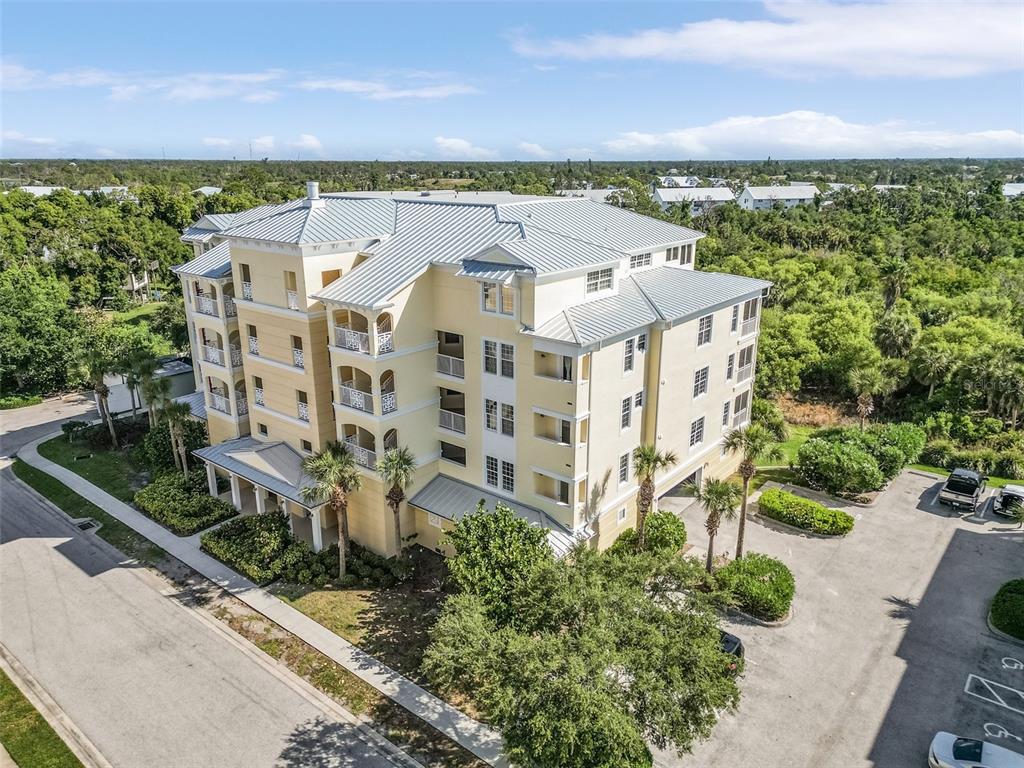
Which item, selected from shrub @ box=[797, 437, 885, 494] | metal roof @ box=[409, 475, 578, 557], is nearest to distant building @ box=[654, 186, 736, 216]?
shrub @ box=[797, 437, 885, 494]

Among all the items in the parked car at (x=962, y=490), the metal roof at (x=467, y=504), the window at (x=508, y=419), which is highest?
the window at (x=508, y=419)

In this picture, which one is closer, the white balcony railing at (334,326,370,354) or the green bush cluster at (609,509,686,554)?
the white balcony railing at (334,326,370,354)

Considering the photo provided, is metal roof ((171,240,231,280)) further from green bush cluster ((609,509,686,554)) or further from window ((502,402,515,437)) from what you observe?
green bush cluster ((609,509,686,554))

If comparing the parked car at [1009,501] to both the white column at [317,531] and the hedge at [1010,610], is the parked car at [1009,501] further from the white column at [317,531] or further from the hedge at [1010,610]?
the white column at [317,531]

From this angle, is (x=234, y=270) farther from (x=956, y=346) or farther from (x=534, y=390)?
(x=956, y=346)

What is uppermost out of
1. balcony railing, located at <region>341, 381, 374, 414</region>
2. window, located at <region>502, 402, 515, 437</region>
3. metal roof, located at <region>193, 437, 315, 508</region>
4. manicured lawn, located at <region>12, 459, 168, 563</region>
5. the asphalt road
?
balcony railing, located at <region>341, 381, 374, 414</region>

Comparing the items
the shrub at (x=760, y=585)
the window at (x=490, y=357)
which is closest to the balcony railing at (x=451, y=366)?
the window at (x=490, y=357)

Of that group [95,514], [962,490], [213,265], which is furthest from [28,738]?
[962,490]

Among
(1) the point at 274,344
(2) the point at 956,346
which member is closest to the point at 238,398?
(1) the point at 274,344
